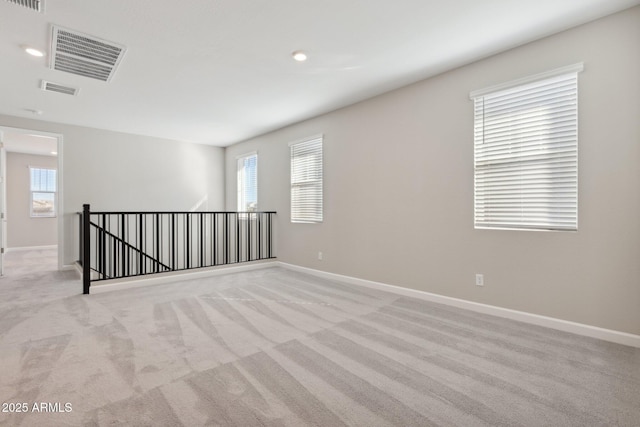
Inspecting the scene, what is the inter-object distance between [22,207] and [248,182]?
677 centimetres

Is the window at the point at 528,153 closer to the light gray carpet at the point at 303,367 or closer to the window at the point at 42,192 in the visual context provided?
the light gray carpet at the point at 303,367

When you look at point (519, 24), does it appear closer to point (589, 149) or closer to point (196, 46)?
point (589, 149)

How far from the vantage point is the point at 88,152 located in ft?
18.9

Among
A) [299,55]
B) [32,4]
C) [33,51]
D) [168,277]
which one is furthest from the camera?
[168,277]

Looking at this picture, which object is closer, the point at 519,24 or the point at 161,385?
the point at 161,385

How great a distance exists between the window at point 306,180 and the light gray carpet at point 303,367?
6.83 ft

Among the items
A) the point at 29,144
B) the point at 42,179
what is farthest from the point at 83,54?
the point at 42,179

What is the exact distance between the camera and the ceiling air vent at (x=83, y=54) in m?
2.74

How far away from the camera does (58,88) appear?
3889 mm

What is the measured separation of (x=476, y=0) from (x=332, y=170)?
2.85 meters

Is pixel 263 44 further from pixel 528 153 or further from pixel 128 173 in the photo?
pixel 128 173

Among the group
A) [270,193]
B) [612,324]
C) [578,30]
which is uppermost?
[578,30]

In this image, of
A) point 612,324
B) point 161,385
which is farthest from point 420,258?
point 161,385

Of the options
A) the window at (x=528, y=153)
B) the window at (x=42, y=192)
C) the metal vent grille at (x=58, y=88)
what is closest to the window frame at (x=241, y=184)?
the metal vent grille at (x=58, y=88)
